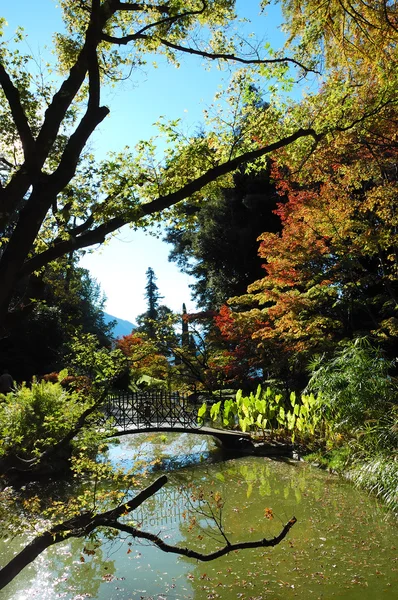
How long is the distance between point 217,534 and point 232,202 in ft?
43.9

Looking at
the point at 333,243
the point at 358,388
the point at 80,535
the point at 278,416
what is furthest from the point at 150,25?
the point at 278,416

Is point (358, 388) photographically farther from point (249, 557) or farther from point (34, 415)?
point (34, 415)

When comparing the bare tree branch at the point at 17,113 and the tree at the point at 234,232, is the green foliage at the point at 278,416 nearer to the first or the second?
the bare tree branch at the point at 17,113

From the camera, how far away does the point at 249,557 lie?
469cm

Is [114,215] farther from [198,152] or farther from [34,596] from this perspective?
[34,596]

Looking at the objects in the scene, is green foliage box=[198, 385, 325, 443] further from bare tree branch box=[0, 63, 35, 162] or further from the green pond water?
bare tree branch box=[0, 63, 35, 162]

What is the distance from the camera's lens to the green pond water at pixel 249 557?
4.09m

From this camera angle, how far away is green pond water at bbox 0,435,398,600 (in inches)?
161

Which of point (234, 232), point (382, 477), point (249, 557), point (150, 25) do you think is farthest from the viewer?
point (234, 232)

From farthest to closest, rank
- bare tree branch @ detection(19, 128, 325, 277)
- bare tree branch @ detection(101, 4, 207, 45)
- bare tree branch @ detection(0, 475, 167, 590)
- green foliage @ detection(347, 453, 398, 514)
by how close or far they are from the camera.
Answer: green foliage @ detection(347, 453, 398, 514)
bare tree branch @ detection(101, 4, 207, 45)
bare tree branch @ detection(19, 128, 325, 277)
bare tree branch @ detection(0, 475, 167, 590)

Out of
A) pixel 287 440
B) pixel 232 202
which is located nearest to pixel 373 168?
pixel 287 440

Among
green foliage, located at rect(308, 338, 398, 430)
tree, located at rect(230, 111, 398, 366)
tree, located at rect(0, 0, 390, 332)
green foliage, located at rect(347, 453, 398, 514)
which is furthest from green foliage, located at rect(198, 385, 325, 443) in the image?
tree, located at rect(0, 0, 390, 332)

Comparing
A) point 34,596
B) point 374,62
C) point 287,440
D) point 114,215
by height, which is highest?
point 374,62

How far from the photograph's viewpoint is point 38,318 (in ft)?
48.6
